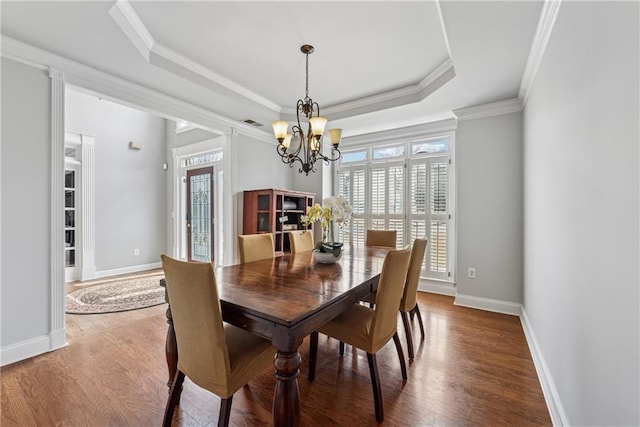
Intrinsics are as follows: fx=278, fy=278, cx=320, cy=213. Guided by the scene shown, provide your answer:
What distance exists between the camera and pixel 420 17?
2.13 meters

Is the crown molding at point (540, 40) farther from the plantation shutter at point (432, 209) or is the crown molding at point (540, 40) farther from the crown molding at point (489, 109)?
the plantation shutter at point (432, 209)

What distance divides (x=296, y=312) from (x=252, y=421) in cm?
87

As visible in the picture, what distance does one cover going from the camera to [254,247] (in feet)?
8.92

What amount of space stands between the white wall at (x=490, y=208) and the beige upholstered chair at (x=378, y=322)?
215 cm

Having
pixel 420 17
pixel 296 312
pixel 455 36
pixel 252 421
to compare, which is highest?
pixel 420 17

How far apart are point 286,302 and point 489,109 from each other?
343 cm

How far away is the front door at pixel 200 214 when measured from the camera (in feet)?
17.7

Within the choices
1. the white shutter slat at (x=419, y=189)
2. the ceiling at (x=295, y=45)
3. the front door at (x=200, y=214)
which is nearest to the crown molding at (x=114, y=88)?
the ceiling at (x=295, y=45)

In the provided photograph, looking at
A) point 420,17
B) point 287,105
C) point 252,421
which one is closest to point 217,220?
point 287,105

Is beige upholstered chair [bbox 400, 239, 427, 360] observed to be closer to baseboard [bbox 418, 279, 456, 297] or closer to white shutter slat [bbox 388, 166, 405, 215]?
baseboard [bbox 418, 279, 456, 297]

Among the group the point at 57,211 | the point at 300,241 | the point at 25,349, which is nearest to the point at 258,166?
the point at 300,241

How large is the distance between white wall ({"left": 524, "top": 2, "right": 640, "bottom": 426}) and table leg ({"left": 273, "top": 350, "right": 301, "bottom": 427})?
117cm

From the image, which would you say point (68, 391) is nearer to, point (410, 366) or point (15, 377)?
point (15, 377)

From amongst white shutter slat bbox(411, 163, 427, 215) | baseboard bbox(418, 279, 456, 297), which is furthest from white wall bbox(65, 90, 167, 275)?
baseboard bbox(418, 279, 456, 297)
